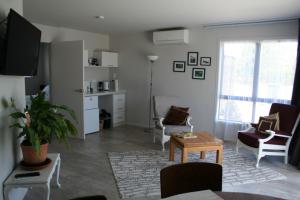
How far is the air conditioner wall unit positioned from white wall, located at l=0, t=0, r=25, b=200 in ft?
10.5

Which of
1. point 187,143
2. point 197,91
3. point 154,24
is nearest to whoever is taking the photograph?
point 187,143

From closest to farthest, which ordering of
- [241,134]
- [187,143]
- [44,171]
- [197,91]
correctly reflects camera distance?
[44,171] → [187,143] → [241,134] → [197,91]

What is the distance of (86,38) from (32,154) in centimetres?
415

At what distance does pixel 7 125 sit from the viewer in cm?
236

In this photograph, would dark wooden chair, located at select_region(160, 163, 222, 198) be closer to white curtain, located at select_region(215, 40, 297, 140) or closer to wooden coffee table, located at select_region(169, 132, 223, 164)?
wooden coffee table, located at select_region(169, 132, 223, 164)

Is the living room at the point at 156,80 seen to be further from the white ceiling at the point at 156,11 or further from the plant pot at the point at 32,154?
the plant pot at the point at 32,154

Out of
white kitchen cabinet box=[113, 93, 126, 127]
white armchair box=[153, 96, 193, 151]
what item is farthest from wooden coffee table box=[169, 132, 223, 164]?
white kitchen cabinet box=[113, 93, 126, 127]

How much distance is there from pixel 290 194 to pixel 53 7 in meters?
4.07

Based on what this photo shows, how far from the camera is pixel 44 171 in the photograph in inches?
94.0

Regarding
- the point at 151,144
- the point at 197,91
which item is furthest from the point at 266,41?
the point at 151,144

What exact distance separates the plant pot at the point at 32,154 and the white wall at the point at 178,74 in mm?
3655

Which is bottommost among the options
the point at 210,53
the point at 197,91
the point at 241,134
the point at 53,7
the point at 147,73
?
the point at 241,134

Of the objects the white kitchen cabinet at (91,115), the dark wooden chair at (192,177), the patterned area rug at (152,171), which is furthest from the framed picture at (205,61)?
the dark wooden chair at (192,177)

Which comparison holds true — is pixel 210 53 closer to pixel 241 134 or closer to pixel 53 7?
pixel 241 134
